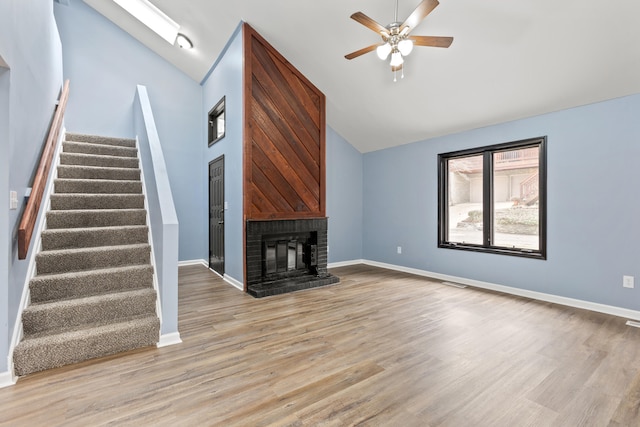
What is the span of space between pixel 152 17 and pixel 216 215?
3523 millimetres

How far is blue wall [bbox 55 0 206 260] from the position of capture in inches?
207

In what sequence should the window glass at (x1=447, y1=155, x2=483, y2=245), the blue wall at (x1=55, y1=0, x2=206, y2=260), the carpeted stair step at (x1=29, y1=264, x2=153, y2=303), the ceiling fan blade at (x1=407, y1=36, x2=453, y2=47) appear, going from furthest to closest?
the blue wall at (x1=55, y1=0, x2=206, y2=260)
the window glass at (x1=447, y1=155, x2=483, y2=245)
the ceiling fan blade at (x1=407, y1=36, x2=453, y2=47)
the carpeted stair step at (x1=29, y1=264, x2=153, y2=303)

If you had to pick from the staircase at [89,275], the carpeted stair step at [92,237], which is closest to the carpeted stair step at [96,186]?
the staircase at [89,275]

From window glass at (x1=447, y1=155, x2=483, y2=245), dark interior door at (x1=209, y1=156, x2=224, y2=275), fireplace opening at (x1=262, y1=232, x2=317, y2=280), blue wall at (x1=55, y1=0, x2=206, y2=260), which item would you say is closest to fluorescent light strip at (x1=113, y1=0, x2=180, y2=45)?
blue wall at (x1=55, y1=0, x2=206, y2=260)

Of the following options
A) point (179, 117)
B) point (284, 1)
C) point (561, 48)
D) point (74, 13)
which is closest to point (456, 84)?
point (561, 48)

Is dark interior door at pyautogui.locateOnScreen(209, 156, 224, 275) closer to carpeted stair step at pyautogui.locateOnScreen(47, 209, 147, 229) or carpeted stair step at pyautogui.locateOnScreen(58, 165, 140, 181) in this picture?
carpeted stair step at pyautogui.locateOnScreen(58, 165, 140, 181)

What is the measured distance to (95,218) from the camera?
333 cm

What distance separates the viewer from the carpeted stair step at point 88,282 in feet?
8.19

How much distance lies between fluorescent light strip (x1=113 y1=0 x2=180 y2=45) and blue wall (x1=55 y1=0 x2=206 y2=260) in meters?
0.80

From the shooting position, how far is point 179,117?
6.00 m

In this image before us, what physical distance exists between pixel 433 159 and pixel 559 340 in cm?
325

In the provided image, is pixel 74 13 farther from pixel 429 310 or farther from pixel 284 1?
pixel 429 310

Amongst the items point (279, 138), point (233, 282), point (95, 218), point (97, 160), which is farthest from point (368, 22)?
point (97, 160)

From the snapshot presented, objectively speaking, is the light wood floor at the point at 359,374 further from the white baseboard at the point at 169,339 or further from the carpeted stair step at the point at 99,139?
the carpeted stair step at the point at 99,139
